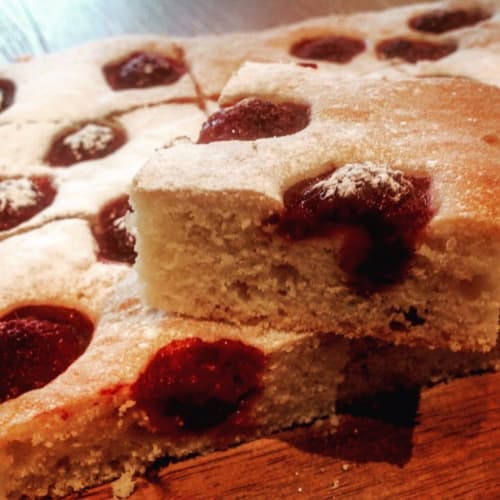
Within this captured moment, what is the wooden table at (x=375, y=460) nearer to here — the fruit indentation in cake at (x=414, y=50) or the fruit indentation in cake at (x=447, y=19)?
the fruit indentation in cake at (x=414, y=50)

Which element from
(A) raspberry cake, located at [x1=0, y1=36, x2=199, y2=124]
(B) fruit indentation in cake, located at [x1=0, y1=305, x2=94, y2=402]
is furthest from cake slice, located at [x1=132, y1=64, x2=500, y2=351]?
(A) raspberry cake, located at [x1=0, y1=36, x2=199, y2=124]

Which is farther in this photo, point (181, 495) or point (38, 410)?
point (181, 495)

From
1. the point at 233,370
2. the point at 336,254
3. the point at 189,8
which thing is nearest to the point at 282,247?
the point at 336,254

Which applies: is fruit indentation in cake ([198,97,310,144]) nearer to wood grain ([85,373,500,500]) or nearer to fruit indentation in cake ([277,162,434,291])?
fruit indentation in cake ([277,162,434,291])

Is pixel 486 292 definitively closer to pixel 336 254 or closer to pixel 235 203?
pixel 336 254

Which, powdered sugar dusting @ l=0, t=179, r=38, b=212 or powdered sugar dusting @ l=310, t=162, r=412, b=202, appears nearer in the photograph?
powdered sugar dusting @ l=310, t=162, r=412, b=202

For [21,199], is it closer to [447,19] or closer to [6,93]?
[6,93]
